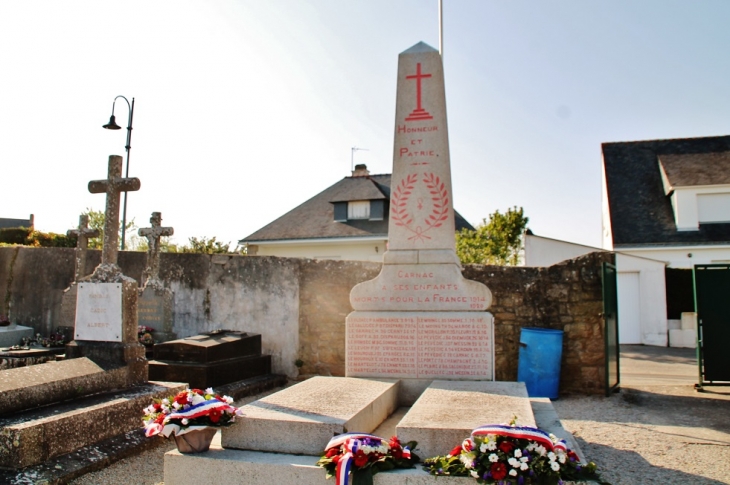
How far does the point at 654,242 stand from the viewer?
56.2 ft

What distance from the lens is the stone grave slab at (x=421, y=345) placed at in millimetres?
5293

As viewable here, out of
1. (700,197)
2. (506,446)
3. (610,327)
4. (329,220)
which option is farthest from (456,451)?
(329,220)

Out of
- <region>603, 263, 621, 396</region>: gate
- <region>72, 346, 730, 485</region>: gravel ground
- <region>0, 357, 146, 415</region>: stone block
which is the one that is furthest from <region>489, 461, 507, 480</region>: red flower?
<region>603, 263, 621, 396</region>: gate

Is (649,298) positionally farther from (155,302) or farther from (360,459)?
(360,459)

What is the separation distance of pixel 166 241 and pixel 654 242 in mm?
20116

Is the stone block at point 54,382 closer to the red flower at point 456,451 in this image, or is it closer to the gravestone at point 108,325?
the gravestone at point 108,325

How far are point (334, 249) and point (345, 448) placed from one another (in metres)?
17.0

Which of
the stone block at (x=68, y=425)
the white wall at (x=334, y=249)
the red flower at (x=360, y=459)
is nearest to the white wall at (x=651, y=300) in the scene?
the white wall at (x=334, y=249)

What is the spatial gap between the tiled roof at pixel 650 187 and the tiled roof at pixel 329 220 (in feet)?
18.7

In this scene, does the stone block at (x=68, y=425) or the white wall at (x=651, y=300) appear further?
the white wall at (x=651, y=300)

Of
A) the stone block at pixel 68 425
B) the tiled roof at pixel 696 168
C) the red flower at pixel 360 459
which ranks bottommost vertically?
the stone block at pixel 68 425

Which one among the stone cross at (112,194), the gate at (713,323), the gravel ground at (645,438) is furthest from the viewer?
the gate at (713,323)

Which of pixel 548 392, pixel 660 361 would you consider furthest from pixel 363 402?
pixel 660 361

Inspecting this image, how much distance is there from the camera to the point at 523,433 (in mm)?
3002
